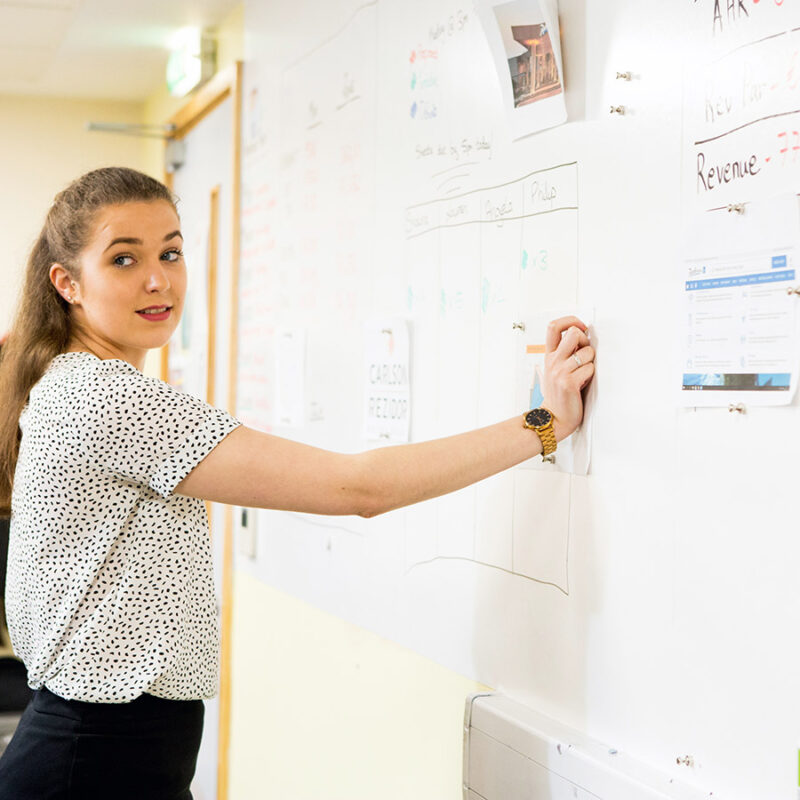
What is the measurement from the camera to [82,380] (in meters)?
1.22

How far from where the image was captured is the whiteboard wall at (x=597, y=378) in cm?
102

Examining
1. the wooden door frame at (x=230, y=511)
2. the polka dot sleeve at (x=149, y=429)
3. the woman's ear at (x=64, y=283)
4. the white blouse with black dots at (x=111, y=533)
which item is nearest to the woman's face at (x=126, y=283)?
the woman's ear at (x=64, y=283)

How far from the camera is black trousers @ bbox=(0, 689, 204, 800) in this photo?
1.27 m

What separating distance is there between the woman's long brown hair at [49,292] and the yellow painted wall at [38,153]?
2406mm

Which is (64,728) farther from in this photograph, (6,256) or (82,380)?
(6,256)

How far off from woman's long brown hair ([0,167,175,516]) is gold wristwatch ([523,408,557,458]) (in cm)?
61

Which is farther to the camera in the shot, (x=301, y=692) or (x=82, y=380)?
(x=301, y=692)

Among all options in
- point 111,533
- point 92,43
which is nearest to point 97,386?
point 111,533

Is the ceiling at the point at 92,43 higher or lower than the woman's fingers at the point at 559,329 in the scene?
higher

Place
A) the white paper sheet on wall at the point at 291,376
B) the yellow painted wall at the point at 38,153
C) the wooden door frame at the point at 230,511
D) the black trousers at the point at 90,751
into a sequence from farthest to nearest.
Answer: the yellow painted wall at the point at 38,153, the wooden door frame at the point at 230,511, the white paper sheet on wall at the point at 291,376, the black trousers at the point at 90,751

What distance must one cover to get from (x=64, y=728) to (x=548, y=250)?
85 cm

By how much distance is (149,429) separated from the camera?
1.18m

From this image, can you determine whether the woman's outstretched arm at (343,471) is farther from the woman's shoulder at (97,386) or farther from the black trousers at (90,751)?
the black trousers at (90,751)

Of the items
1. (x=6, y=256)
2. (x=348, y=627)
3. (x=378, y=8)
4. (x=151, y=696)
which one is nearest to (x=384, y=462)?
(x=151, y=696)
